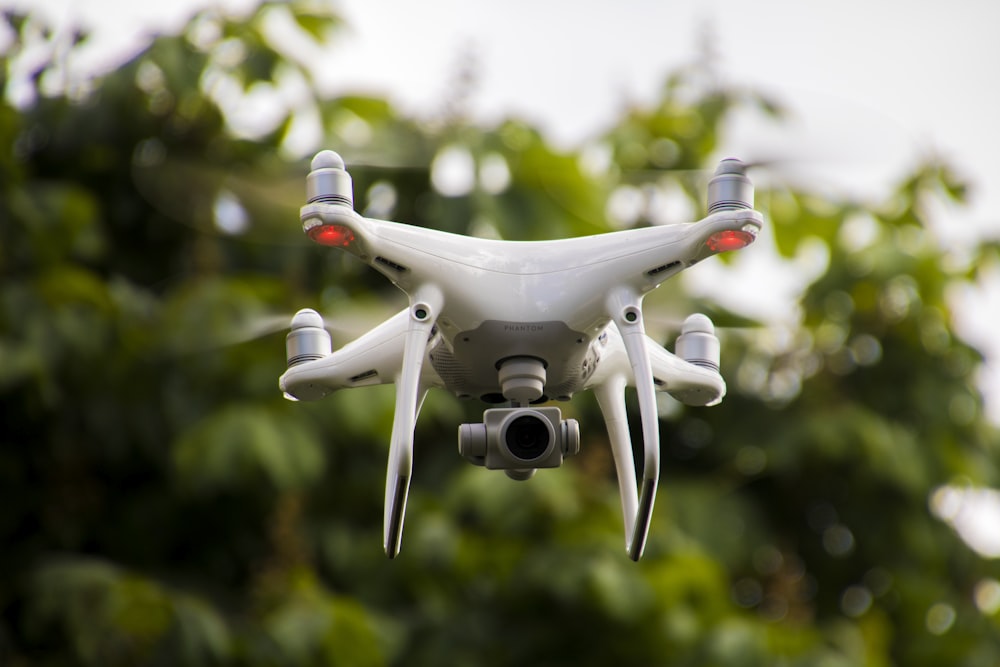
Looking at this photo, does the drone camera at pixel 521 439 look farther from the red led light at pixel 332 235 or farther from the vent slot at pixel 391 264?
the red led light at pixel 332 235

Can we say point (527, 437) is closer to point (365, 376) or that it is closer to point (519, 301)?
point (519, 301)

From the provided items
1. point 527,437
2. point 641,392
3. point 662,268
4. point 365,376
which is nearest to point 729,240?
point 662,268

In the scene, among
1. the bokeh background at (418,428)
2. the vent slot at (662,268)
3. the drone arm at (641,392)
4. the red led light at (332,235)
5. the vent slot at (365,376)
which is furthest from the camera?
the bokeh background at (418,428)

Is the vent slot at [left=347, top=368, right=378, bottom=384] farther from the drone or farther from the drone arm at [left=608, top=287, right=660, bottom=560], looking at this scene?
the drone arm at [left=608, top=287, right=660, bottom=560]

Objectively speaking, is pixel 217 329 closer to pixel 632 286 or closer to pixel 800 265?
pixel 800 265

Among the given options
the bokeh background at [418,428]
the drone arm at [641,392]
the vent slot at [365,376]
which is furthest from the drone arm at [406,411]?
the bokeh background at [418,428]

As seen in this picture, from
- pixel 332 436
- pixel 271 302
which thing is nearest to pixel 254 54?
pixel 271 302
